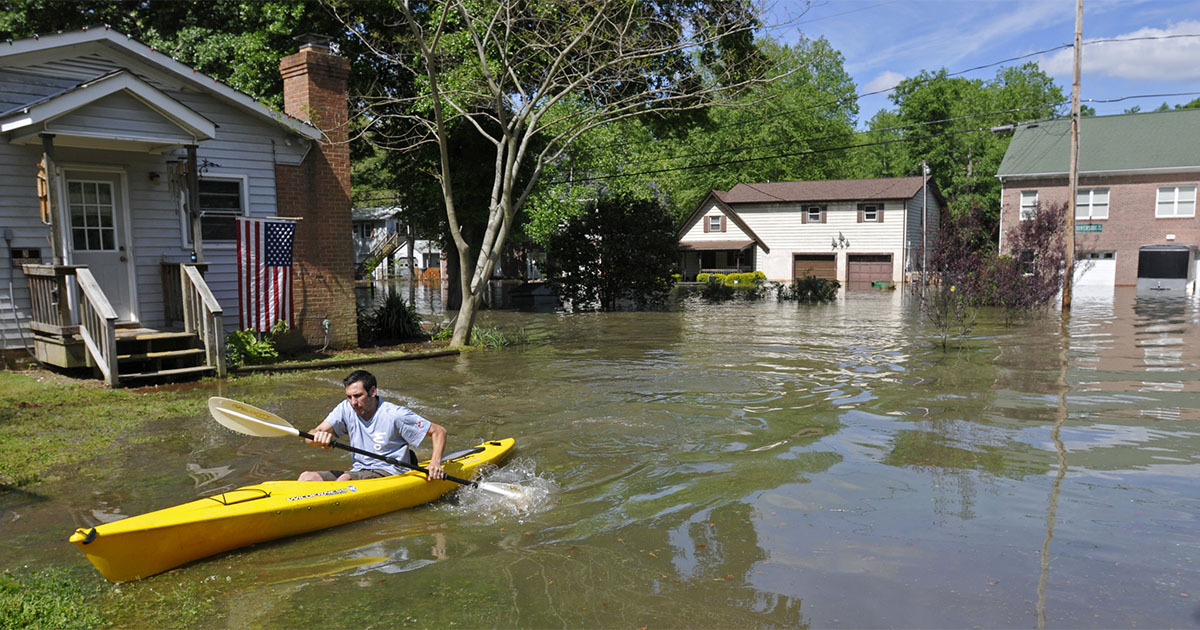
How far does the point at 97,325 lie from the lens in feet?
36.4

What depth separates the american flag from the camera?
529 inches

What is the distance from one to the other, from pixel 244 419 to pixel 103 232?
770 cm

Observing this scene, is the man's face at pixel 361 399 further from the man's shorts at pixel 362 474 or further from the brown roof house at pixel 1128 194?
the brown roof house at pixel 1128 194

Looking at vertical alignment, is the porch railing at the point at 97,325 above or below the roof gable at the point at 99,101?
below

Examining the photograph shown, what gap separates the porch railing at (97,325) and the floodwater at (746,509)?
5.40 feet

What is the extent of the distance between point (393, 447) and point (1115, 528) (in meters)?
6.01

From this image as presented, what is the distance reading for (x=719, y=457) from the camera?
27.7 ft

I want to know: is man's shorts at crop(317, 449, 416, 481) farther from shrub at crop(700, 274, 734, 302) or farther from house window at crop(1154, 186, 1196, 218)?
house window at crop(1154, 186, 1196, 218)

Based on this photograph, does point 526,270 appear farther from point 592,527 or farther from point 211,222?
point 592,527

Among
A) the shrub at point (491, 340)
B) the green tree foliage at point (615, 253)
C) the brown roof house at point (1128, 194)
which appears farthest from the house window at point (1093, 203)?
the shrub at point (491, 340)

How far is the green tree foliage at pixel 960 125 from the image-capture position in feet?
176

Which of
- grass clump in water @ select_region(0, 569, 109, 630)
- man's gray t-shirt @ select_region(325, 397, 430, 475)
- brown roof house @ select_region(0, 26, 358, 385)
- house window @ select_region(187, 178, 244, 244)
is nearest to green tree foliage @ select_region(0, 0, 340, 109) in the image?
brown roof house @ select_region(0, 26, 358, 385)

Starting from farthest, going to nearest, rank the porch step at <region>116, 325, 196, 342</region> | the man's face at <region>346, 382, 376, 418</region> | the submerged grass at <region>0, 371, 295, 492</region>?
the porch step at <region>116, 325, 196, 342</region>
the submerged grass at <region>0, 371, 295, 492</region>
the man's face at <region>346, 382, 376, 418</region>

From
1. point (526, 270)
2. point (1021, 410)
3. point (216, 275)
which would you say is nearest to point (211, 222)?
point (216, 275)
